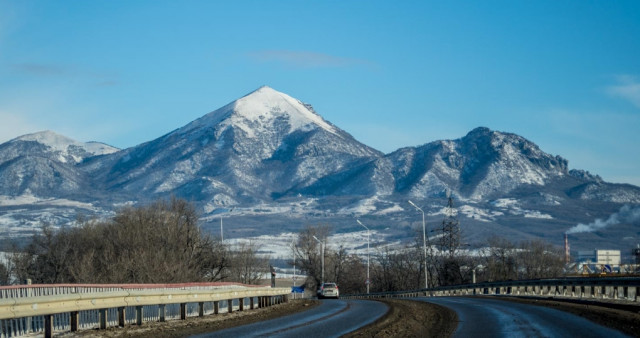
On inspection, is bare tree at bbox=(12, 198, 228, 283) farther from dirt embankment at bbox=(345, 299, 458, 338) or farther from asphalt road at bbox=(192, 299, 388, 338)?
dirt embankment at bbox=(345, 299, 458, 338)

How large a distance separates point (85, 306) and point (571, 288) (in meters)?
35.1

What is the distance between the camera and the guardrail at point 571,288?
39919 millimetres

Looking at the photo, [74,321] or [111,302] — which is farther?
[111,302]

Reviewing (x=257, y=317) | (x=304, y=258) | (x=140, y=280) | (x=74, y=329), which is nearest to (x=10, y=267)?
(x=140, y=280)

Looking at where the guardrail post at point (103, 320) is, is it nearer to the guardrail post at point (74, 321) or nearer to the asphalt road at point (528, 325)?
the guardrail post at point (74, 321)

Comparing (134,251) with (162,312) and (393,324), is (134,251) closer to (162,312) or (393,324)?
(162,312)

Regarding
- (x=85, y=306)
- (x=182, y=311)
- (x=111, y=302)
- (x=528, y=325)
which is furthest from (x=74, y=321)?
(x=528, y=325)

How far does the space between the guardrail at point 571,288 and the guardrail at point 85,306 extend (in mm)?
16181

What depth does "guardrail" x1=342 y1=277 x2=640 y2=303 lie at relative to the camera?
39.9 metres

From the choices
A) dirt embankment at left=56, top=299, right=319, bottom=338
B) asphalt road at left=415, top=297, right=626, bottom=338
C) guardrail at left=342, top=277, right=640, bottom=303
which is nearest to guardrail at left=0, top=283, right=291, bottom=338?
dirt embankment at left=56, top=299, right=319, bottom=338

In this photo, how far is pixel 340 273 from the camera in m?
173

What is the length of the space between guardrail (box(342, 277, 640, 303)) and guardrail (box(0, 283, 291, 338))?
1618cm

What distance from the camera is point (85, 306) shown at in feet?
76.6

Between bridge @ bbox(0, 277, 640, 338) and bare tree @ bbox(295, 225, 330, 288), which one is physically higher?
bridge @ bbox(0, 277, 640, 338)
